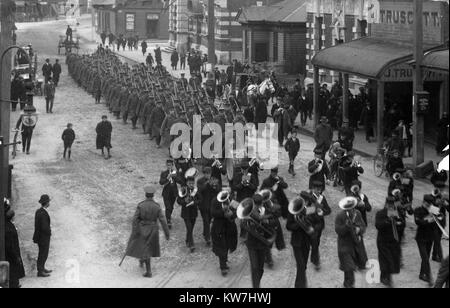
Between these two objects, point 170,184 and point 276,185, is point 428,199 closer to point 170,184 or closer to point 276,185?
point 276,185

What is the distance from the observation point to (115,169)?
86.3ft

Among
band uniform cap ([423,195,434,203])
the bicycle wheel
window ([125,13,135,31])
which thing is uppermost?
window ([125,13,135,31])

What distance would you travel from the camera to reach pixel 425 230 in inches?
620

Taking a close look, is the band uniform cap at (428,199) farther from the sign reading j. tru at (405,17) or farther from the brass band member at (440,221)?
the sign reading j. tru at (405,17)

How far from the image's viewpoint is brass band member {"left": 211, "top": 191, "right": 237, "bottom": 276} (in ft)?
54.2

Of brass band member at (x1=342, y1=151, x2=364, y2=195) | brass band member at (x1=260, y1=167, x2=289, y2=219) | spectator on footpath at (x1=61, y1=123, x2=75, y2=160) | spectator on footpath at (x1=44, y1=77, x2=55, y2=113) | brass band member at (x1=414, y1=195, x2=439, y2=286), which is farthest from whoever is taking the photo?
spectator on footpath at (x1=44, y1=77, x2=55, y2=113)

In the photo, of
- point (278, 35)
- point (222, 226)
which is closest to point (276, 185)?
point (222, 226)

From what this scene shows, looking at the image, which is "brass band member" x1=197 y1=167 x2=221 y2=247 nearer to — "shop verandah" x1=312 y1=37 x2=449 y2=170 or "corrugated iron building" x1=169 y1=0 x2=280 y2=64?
"shop verandah" x1=312 y1=37 x2=449 y2=170

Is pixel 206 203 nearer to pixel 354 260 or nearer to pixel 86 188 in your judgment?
pixel 354 260

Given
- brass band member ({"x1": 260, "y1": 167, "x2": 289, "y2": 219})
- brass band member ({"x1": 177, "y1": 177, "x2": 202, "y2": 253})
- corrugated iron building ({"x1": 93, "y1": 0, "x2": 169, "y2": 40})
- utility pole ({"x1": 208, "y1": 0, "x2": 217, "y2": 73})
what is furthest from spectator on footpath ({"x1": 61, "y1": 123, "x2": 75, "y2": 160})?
corrugated iron building ({"x1": 93, "y1": 0, "x2": 169, "y2": 40})

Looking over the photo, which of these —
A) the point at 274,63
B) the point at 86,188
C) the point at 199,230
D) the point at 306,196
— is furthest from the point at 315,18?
the point at 306,196

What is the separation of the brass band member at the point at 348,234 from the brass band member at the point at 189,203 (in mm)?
3649

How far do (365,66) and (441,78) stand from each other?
2557mm
